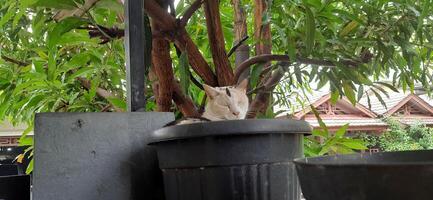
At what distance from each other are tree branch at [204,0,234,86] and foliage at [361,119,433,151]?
3486 mm

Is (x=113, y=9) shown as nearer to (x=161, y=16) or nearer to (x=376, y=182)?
(x=161, y=16)

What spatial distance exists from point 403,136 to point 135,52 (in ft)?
14.5

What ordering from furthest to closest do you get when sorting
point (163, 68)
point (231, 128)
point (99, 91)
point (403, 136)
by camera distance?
point (403, 136) < point (99, 91) < point (163, 68) < point (231, 128)

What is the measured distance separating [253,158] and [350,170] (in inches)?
11.7

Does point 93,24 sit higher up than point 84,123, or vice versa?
point 93,24

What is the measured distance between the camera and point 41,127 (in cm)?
60

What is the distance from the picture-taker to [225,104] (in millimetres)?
716

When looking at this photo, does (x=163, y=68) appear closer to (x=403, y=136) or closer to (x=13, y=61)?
(x=13, y=61)

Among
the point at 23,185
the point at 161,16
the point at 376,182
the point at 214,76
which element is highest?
the point at 161,16

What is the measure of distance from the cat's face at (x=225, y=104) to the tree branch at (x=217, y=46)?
17 centimetres

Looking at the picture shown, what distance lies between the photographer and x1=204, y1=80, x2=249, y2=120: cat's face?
71 centimetres

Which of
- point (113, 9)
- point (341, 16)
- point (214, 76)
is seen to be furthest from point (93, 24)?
point (341, 16)

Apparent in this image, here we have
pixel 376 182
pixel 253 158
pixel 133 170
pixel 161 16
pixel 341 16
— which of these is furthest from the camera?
pixel 341 16

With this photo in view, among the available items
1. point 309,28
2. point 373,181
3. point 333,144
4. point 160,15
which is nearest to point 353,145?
point 333,144
